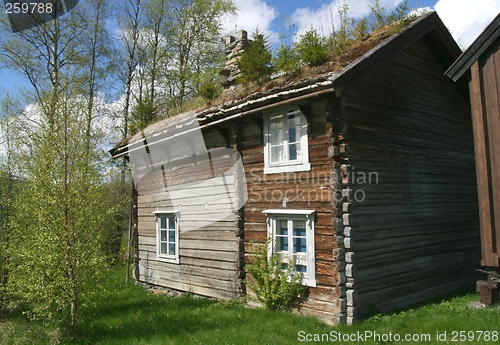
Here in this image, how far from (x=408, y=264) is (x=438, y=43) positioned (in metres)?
5.68

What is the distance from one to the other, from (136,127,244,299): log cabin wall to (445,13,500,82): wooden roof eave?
5241 mm

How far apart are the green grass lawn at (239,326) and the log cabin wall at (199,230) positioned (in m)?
0.94

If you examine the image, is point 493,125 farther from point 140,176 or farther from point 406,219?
point 140,176

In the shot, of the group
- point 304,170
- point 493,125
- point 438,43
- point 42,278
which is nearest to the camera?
point 42,278

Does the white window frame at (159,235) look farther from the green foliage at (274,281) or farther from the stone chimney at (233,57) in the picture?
the stone chimney at (233,57)

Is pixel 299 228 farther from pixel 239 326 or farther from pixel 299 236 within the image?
pixel 239 326

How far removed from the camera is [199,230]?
1144 centimetres

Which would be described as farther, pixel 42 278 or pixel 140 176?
pixel 140 176

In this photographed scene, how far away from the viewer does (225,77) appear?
13.5 meters

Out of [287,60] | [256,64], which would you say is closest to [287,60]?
[287,60]

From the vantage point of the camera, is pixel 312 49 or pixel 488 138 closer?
pixel 488 138

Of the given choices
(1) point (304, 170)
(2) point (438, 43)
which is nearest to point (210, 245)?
(1) point (304, 170)

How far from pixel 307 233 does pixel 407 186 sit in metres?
2.76

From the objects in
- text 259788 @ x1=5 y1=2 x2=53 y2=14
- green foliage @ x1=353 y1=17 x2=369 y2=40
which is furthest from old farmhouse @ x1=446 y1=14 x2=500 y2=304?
text 259788 @ x1=5 y1=2 x2=53 y2=14
